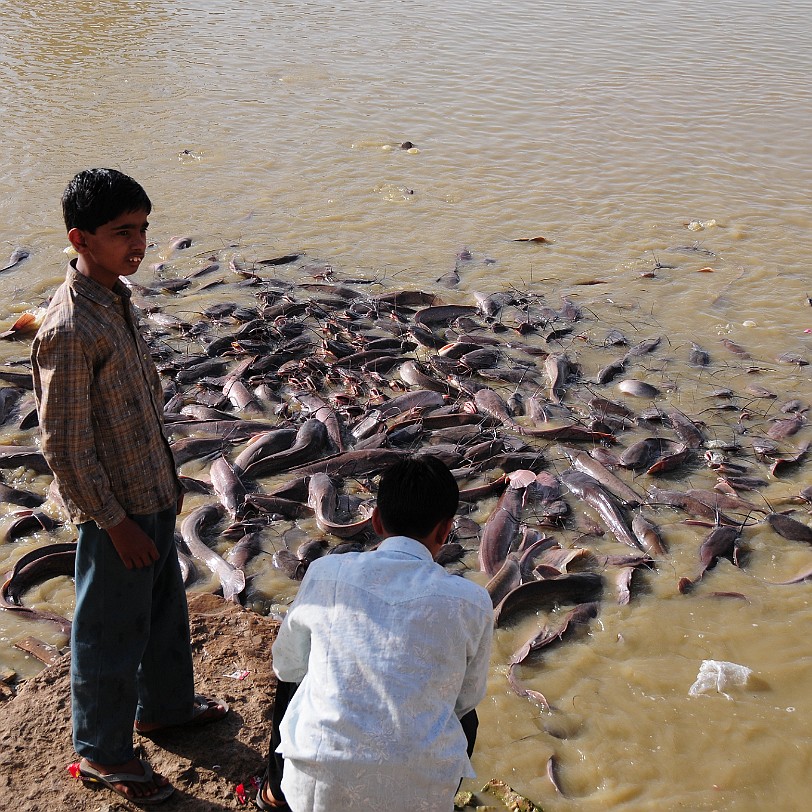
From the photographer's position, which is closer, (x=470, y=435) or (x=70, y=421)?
(x=70, y=421)

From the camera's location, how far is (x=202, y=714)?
10.0 feet

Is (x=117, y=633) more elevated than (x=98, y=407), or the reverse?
(x=98, y=407)

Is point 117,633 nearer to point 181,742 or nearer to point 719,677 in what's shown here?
point 181,742

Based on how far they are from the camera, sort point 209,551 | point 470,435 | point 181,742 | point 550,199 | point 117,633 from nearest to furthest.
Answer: point 117,633
point 181,742
point 209,551
point 470,435
point 550,199

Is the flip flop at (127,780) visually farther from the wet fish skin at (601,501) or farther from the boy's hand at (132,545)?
the wet fish skin at (601,501)

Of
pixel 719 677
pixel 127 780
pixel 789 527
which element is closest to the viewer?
pixel 127 780

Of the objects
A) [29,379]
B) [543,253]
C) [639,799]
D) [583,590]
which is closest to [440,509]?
[639,799]

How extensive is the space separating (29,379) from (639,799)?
4.43m

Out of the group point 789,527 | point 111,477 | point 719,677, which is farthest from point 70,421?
point 789,527

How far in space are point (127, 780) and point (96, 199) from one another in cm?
175

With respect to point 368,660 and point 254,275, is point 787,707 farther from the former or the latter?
point 254,275

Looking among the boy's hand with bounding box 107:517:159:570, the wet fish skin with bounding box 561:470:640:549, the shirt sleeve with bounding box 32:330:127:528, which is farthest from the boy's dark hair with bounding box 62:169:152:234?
the wet fish skin with bounding box 561:470:640:549

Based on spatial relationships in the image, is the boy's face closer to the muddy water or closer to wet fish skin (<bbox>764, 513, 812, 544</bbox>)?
the muddy water

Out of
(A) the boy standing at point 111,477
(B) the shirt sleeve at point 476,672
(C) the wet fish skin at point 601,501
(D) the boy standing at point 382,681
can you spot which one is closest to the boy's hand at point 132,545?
(A) the boy standing at point 111,477
